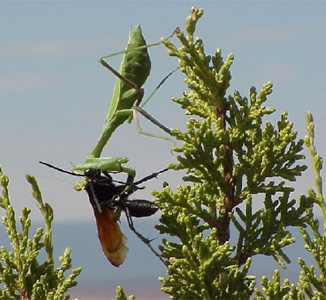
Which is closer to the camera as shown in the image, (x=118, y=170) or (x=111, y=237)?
(x=111, y=237)

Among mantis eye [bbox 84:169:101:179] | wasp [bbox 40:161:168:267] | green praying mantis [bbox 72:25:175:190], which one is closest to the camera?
green praying mantis [bbox 72:25:175:190]

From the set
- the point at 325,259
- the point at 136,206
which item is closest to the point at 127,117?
the point at 136,206

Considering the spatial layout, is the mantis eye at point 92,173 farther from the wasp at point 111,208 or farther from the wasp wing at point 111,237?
the wasp wing at point 111,237

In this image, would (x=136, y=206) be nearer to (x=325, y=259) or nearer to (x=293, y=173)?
(x=293, y=173)

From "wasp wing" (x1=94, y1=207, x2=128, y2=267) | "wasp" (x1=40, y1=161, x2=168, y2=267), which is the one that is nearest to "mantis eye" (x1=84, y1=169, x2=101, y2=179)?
"wasp" (x1=40, y1=161, x2=168, y2=267)

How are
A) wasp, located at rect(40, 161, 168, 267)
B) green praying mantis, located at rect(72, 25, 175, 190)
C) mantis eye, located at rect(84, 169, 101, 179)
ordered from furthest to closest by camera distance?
mantis eye, located at rect(84, 169, 101, 179)
wasp, located at rect(40, 161, 168, 267)
green praying mantis, located at rect(72, 25, 175, 190)

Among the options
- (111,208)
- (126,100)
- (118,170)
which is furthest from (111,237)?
(126,100)

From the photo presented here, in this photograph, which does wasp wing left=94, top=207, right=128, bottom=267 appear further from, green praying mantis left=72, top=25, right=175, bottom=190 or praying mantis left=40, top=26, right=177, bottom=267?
green praying mantis left=72, top=25, right=175, bottom=190

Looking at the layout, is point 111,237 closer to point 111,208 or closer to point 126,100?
point 111,208
